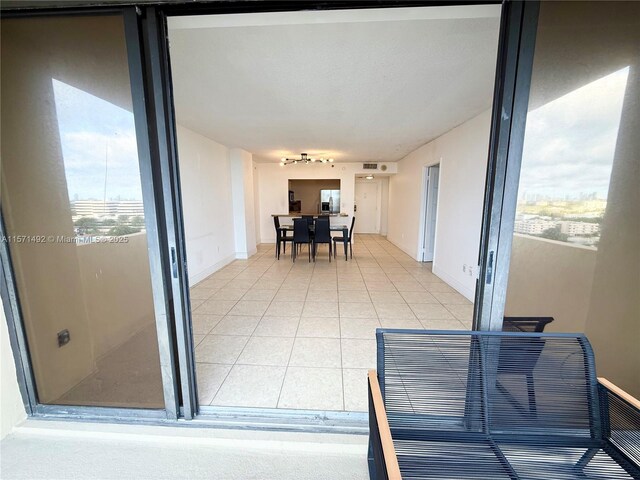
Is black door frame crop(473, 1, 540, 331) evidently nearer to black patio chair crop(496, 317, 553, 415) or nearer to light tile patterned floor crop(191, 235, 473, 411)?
black patio chair crop(496, 317, 553, 415)

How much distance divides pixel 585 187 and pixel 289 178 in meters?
6.54

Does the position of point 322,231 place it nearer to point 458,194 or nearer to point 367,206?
point 458,194

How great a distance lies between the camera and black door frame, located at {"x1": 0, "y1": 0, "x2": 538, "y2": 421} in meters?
1.08

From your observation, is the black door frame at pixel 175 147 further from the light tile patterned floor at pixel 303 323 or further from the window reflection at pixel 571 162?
the light tile patterned floor at pixel 303 323

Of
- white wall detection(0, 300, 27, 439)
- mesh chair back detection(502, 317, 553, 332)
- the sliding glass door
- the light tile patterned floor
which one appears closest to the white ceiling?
the sliding glass door

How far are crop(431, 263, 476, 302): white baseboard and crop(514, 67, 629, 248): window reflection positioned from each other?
2148 mm

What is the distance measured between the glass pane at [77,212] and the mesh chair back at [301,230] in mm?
3901

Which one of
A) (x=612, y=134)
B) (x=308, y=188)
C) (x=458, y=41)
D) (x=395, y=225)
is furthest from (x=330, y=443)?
(x=308, y=188)

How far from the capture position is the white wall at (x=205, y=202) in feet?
11.9

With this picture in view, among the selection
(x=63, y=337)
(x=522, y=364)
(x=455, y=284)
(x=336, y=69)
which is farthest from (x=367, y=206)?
(x=63, y=337)

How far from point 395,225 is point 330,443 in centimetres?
629

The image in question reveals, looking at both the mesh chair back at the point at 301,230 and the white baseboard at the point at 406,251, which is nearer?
the mesh chair back at the point at 301,230

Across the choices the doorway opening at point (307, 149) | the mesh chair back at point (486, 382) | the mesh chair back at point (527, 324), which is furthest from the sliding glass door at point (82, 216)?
the mesh chair back at point (527, 324)

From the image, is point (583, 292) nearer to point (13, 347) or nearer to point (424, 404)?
point (424, 404)
